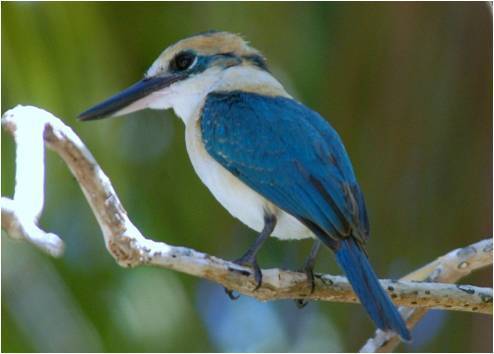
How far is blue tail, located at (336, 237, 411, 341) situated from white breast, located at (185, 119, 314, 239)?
0.34 metres

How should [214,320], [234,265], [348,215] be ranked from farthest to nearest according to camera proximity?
1. [214,320]
2. [348,215]
3. [234,265]

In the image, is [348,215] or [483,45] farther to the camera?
[483,45]

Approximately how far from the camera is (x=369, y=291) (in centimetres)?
325

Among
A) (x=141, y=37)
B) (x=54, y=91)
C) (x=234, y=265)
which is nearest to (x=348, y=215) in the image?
(x=234, y=265)

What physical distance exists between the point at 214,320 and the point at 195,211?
1.02 meters

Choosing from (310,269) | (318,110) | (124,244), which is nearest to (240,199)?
(310,269)

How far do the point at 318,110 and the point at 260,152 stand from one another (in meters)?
1.96

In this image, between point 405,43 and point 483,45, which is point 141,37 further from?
point 483,45

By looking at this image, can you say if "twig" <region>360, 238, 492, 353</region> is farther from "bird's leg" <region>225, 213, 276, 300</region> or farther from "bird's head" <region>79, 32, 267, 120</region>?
"bird's head" <region>79, 32, 267, 120</region>

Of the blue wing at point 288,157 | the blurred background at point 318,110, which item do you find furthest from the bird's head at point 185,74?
the blurred background at point 318,110

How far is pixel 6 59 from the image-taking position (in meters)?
4.92

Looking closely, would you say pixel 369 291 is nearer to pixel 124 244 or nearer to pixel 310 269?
pixel 310 269

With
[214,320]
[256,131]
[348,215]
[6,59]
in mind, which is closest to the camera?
[348,215]

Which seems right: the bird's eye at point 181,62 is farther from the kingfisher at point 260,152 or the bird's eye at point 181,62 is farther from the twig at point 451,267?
the twig at point 451,267
